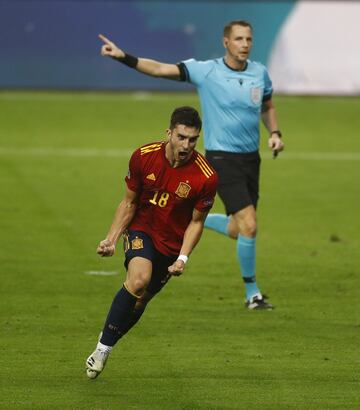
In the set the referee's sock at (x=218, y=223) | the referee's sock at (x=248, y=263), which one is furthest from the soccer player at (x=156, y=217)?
the referee's sock at (x=218, y=223)

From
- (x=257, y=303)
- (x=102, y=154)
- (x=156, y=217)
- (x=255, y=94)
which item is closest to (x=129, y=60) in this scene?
(x=255, y=94)

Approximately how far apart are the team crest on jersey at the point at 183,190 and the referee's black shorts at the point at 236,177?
3.14 meters

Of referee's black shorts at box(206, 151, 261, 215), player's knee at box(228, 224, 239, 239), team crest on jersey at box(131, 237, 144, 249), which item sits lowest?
player's knee at box(228, 224, 239, 239)

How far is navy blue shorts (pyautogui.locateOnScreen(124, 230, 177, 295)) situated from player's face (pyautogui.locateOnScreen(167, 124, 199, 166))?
0.77 m

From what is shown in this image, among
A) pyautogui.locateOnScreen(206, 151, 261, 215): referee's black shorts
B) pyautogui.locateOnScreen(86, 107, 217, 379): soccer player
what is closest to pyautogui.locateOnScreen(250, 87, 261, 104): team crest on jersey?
pyautogui.locateOnScreen(206, 151, 261, 215): referee's black shorts

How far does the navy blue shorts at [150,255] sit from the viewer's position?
1049 cm

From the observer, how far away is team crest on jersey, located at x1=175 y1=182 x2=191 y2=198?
10414 millimetres

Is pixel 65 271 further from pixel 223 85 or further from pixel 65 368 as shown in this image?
pixel 65 368

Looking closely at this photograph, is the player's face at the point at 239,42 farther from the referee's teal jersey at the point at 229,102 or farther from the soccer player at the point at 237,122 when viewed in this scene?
Answer: the referee's teal jersey at the point at 229,102

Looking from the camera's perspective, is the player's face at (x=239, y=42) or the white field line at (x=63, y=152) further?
the white field line at (x=63, y=152)

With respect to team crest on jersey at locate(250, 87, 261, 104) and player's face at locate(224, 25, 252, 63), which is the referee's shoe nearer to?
team crest on jersey at locate(250, 87, 261, 104)

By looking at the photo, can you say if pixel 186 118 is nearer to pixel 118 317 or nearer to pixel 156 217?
pixel 156 217

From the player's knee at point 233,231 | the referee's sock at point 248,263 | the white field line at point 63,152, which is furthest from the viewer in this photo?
the white field line at point 63,152

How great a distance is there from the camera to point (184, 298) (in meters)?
13.7
